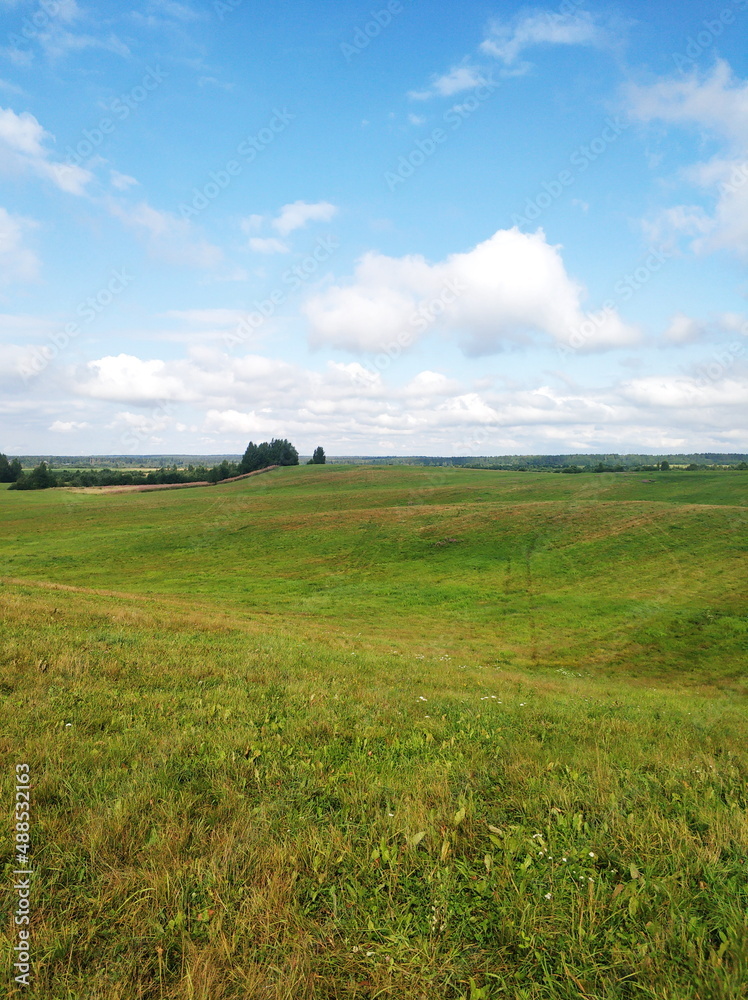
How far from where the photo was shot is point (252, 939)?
3121 millimetres

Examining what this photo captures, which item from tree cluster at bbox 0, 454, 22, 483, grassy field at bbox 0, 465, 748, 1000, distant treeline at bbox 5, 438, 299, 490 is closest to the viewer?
grassy field at bbox 0, 465, 748, 1000

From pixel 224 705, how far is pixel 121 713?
4.88ft

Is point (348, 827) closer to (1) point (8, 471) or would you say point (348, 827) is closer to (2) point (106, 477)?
(2) point (106, 477)

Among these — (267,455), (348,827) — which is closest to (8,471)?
(267,455)

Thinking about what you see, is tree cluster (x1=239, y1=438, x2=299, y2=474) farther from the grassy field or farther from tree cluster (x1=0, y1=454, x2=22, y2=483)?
the grassy field

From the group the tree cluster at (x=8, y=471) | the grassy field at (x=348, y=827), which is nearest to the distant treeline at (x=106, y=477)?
the tree cluster at (x=8, y=471)

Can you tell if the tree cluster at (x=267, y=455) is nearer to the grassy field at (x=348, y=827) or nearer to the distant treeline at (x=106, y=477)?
the distant treeline at (x=106, y=477)

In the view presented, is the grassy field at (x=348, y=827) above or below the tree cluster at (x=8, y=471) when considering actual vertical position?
below

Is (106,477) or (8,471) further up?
(8,471)

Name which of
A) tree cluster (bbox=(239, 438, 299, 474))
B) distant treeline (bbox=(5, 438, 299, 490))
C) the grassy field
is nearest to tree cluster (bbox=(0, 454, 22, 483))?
distant treeline (bbox=(5, 438, 299, 490))

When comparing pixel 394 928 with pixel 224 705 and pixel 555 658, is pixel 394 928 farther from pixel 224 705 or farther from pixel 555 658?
pixel 555 658

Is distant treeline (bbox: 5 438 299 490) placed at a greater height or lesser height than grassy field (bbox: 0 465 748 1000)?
greater

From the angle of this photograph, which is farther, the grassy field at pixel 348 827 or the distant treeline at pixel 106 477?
the distant treeline at pixel 106 477

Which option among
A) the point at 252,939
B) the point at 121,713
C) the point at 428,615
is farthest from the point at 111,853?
the point at 428,615
